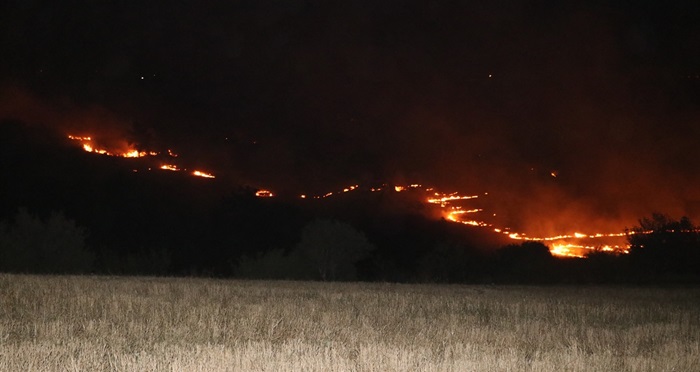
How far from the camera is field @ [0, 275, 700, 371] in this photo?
422 inches

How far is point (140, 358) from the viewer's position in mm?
10555

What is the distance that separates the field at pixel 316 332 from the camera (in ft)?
35.2

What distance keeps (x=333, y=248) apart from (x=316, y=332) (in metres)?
49.1

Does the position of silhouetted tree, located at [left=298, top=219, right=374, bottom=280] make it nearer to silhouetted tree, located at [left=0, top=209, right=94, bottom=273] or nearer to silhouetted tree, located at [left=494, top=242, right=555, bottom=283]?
silhouetted tree, located at [left=494, top=242, right=555, bottom=283]

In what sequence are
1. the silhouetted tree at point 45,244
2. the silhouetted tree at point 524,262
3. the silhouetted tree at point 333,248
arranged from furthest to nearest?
1. the silhouetted tree at point 524,262
2. the silhouetted tree at point 333,248
3. the silhouetted tree at point 45,244

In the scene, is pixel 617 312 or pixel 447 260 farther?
pixel 447 260

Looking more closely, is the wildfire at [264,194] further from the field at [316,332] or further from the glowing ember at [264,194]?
the field at [316,332]

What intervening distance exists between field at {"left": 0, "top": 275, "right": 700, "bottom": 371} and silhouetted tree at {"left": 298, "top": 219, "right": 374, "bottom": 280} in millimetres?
39353

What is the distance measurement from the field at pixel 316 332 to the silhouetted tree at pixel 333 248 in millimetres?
39353

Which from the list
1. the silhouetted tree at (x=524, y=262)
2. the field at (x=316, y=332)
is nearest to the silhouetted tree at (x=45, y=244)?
the field at (x=316, y=332)

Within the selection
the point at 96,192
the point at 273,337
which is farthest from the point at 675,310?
the point at 96,192

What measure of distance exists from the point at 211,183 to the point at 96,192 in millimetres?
30047

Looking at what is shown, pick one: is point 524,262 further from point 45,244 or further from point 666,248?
point 45,244

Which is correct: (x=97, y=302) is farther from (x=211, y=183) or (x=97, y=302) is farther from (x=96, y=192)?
(x=211, y=183)
